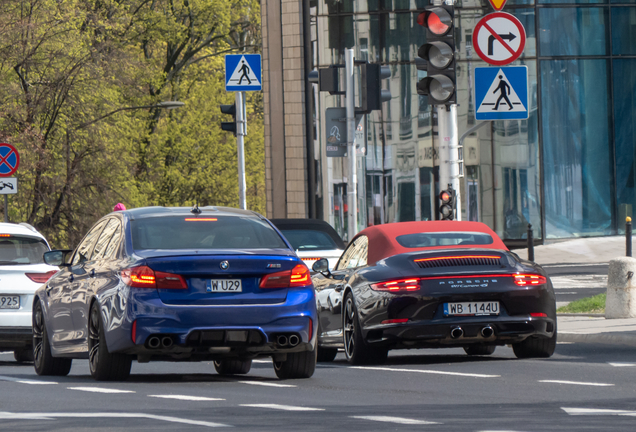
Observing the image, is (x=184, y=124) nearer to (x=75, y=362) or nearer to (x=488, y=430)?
(x=75, y=362)

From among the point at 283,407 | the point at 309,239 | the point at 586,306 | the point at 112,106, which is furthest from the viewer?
the point at 112,106

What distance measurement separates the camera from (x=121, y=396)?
934 centimetres

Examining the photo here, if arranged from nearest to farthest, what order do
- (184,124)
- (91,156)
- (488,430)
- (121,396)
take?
(488,430)
(121,396)
(91,156)
(184,124)

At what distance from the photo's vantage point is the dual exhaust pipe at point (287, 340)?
9930mm

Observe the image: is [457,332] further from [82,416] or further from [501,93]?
[501,93]

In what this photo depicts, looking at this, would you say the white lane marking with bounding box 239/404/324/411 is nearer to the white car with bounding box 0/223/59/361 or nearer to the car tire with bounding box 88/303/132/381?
the car tire with bounding box 88/303/132/381

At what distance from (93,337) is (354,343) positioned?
265 centimetres

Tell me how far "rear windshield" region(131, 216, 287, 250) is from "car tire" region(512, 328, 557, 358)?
9.44 ft

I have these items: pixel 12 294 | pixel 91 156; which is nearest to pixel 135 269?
pixel 12 294

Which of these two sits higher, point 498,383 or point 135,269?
point 135,269

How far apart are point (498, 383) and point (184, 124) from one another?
4450 cm

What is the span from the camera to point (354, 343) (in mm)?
12008

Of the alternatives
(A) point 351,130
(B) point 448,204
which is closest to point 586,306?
(B) point 448,204

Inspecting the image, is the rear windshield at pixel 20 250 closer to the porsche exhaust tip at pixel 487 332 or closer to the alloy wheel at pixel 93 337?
the alloy wheel at pixel 93 337
